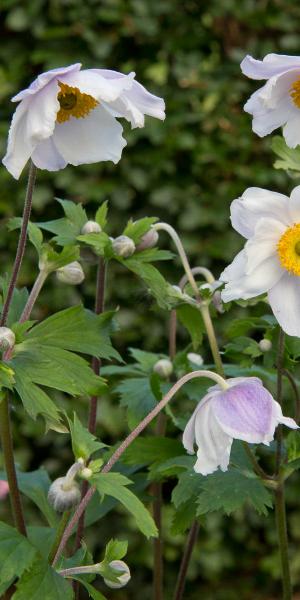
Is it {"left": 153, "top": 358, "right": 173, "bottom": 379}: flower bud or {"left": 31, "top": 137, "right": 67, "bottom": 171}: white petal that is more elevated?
{"left": 31, "top": 137, "right": 67, "bottom": 171}: white petal

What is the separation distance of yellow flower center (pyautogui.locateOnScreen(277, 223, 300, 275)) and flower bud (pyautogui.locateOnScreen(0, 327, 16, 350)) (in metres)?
0.32

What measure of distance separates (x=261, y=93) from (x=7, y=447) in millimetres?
516

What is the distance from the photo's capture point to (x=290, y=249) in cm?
110

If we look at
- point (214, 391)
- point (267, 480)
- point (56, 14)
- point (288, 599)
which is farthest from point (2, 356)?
point (56, 14)

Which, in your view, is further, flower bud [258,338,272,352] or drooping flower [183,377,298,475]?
flower bud [258,338,272,352]

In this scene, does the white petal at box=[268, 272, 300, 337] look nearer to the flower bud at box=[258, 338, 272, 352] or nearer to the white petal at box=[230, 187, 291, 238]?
the white petal at box=[230, 187, 291, 238]

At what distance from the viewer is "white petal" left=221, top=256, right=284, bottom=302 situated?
1.07 meters

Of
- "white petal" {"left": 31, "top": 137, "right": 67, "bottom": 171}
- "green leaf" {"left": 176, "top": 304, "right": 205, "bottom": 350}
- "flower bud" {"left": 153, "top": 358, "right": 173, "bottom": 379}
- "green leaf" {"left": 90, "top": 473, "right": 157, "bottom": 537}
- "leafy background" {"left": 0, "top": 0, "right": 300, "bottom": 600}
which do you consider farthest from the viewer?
"leafy background" {"left": 0, "top": 0, "right": 300, "bottom": 600}

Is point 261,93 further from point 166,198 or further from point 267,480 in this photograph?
point 166,198

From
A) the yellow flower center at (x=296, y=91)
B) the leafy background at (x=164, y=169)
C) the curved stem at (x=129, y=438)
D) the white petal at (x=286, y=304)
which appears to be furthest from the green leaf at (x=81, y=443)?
the leafy background at (x=164, y=169)

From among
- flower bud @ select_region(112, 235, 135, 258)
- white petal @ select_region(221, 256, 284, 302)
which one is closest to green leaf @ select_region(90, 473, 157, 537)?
white petal @ select_region(221, 256, 284, 302)

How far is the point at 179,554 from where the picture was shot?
3.15 m

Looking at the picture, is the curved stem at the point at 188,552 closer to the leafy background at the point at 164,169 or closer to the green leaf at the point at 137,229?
the green leaf at the point at 137,229

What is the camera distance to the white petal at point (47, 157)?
112 centimetres
